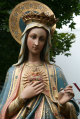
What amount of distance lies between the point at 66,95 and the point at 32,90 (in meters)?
0.49

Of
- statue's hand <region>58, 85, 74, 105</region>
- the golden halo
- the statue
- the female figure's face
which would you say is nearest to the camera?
statue's hand <region>58, 85, 74, 105</region>

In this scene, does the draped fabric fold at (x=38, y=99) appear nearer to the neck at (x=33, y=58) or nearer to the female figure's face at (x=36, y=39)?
the neck at (x=33, y=58)

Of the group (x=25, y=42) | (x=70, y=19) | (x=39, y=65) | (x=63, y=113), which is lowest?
(x=63, y=113)

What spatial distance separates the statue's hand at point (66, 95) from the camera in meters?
4.10

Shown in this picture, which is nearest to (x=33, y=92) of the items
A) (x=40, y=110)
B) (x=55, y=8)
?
(x=40, y=110)

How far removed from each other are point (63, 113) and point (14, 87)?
2.68ft

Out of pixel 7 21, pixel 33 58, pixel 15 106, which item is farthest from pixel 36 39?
pixel 7 21

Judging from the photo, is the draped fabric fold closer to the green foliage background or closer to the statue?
the statue

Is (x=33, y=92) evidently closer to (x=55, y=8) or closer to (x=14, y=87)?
(x=14, y=87)

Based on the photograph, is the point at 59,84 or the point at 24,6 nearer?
the point at 59,84

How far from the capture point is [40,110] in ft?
13.8

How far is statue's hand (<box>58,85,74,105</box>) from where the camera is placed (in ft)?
13.4

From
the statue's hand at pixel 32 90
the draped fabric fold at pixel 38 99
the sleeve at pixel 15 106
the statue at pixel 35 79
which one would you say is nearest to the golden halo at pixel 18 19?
the statue at pixel 35 79

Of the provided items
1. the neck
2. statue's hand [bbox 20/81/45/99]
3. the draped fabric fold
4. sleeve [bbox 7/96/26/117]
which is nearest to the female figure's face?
the neck
